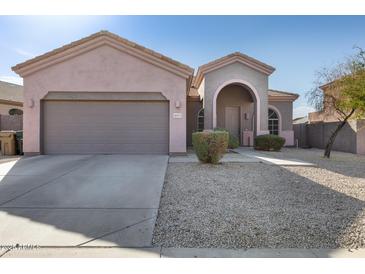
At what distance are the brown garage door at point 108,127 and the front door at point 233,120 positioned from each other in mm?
7377

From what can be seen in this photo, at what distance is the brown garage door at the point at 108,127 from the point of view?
10.8m

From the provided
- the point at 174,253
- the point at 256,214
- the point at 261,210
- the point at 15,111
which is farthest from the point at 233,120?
the point at 15,111

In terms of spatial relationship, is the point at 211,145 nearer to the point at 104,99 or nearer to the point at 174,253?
the point at 174,253

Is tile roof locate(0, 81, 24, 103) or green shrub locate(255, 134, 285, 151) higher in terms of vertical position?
tile roof locate(0, 81, 24, 103)

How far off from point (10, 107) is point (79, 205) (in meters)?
21.2

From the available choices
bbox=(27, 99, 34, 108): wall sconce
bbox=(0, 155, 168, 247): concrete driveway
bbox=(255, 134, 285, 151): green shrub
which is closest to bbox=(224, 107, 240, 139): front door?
bbox=(255, 134, 285, 151): green shrub

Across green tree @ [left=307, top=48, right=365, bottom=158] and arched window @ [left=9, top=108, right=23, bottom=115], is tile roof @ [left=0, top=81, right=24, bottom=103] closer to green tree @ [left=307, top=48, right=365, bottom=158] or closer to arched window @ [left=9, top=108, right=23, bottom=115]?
arched window @ [left=9, top=108, right=23, bottom=115]

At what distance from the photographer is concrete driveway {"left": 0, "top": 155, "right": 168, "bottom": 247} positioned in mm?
3422

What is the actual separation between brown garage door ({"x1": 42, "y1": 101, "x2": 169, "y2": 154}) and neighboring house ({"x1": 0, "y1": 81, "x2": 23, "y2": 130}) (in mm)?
8547

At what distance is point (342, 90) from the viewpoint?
10.9 m

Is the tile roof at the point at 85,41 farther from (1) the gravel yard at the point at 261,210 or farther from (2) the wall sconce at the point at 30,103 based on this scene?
(1) the gravel yard at the point at 261,210

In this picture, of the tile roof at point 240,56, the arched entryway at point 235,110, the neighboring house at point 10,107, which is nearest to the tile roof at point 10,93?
the neighboring house at point 10,107

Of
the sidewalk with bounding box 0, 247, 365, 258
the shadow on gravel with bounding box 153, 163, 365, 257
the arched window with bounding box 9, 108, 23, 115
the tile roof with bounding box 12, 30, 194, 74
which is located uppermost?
the tile roof with bounding box 12, 30, 194, 74
